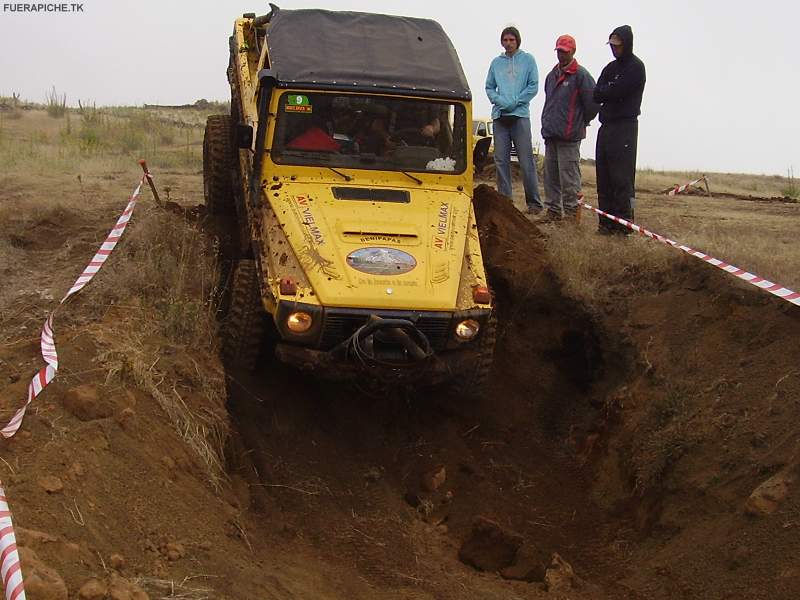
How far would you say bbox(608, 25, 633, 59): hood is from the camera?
8836 millimetres

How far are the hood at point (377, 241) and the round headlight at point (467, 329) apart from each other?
0.14m

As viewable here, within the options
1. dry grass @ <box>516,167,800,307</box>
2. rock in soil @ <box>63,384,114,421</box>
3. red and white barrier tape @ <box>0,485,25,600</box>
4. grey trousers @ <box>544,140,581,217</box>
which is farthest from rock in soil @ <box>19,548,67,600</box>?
grey trousers @ <box>544,140,581,217</box>

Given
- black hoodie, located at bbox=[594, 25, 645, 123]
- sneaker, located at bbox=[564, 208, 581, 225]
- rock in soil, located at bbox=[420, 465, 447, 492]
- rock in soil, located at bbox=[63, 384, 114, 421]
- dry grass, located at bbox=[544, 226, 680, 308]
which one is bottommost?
rock in soil, located at bbox=[420, 465, 447, 492]

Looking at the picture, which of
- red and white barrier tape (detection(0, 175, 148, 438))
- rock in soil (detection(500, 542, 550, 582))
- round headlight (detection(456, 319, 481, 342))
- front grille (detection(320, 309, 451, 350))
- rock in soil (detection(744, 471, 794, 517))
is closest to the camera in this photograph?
red and white barrier tape (detection(0, 175, 148, 438))

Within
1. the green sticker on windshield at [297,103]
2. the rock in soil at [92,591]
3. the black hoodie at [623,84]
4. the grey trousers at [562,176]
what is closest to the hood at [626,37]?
the black hoodie at [623,84]

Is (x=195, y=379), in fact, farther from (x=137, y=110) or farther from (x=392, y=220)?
(x=137, y=110)

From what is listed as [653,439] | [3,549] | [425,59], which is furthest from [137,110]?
[3,549]

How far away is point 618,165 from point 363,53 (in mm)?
2877

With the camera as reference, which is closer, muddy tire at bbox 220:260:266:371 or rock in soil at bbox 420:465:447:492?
rock in soil at bbox 420:465:447:492

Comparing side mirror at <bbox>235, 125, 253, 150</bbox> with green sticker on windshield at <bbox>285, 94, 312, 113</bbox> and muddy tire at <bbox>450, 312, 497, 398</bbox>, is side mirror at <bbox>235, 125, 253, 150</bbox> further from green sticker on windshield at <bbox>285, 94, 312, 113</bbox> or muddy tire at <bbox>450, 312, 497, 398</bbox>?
muddy tire at <bbox>450, 312, 497, 398</bbox>

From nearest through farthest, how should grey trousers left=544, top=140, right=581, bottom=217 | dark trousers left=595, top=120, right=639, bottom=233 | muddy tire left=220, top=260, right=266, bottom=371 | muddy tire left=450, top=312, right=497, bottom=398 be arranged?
muddy tire left=450, top=312, right=497, bottom=398 → muddy tire left=220, top=260, right=266, bottom=371 → dark trousers left=595, top=120, right=639, bottom=233 → grey trousers left=544, top=140, right=581, bottom=217

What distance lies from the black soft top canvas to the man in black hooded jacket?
1.79 m

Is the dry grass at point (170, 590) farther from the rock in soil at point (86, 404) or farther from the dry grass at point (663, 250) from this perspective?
the dry grass at point (663, 250)

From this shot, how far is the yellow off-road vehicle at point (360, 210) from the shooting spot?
5824mm
